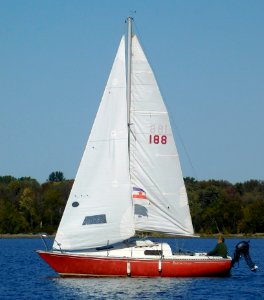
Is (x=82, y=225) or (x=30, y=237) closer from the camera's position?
(x=82, y=225)

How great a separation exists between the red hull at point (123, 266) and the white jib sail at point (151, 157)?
1.95m

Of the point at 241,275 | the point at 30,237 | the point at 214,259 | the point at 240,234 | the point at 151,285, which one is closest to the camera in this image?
the point at 151,285

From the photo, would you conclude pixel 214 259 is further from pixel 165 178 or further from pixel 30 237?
pixel 30 237

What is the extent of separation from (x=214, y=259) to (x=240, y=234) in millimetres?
80995

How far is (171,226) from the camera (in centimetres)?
4634

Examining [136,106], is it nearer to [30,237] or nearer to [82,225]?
[82,225]

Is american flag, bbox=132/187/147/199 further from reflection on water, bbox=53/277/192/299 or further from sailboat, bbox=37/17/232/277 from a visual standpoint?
reflection on water, bbox=53/277/192/299

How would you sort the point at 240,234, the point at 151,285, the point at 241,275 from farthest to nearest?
1. the point at 240,234
2. the point at 241,275
3. the point at 151,285

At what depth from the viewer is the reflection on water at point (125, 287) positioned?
130ft

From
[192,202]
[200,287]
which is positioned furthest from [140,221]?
[192,202]

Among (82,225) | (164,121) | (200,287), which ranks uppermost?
(164,121)

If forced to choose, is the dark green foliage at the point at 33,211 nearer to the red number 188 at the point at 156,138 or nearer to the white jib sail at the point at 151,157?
the white jib sail at the point at 151,157

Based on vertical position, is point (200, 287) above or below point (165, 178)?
below

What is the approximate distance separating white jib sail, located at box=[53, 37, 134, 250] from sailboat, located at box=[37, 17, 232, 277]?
0.04 m
